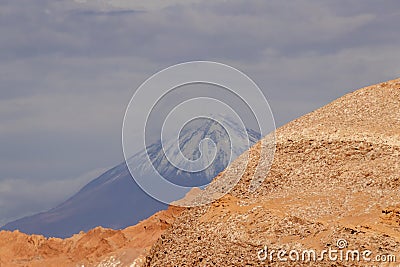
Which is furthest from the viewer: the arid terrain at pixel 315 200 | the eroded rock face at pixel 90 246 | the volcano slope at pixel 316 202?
the eroded rock face at pixel 90 246

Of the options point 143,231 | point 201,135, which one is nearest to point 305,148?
point 201,135

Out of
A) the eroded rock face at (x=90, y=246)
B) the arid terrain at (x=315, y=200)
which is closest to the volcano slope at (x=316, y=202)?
the arid terrain at (x=315, y=200)

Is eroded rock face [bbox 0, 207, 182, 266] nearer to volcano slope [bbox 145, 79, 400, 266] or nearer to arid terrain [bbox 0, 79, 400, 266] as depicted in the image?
arid terrain [bbox 0, 79, 400, 266]

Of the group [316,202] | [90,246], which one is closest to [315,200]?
[316,202]

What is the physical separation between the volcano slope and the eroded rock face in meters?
9.32

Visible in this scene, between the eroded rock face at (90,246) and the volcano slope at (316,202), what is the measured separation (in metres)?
9.32

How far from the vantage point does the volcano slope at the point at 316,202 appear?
3116cm

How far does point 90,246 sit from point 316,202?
83.9ft

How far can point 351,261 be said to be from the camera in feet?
97.1

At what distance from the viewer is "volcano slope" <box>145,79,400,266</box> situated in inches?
1227

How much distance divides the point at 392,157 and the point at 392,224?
5.57m

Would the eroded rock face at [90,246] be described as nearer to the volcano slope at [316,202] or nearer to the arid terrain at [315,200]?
the arid terrain at [315,200]

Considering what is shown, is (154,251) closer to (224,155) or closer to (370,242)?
(224,155)

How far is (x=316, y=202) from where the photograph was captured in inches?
1346
